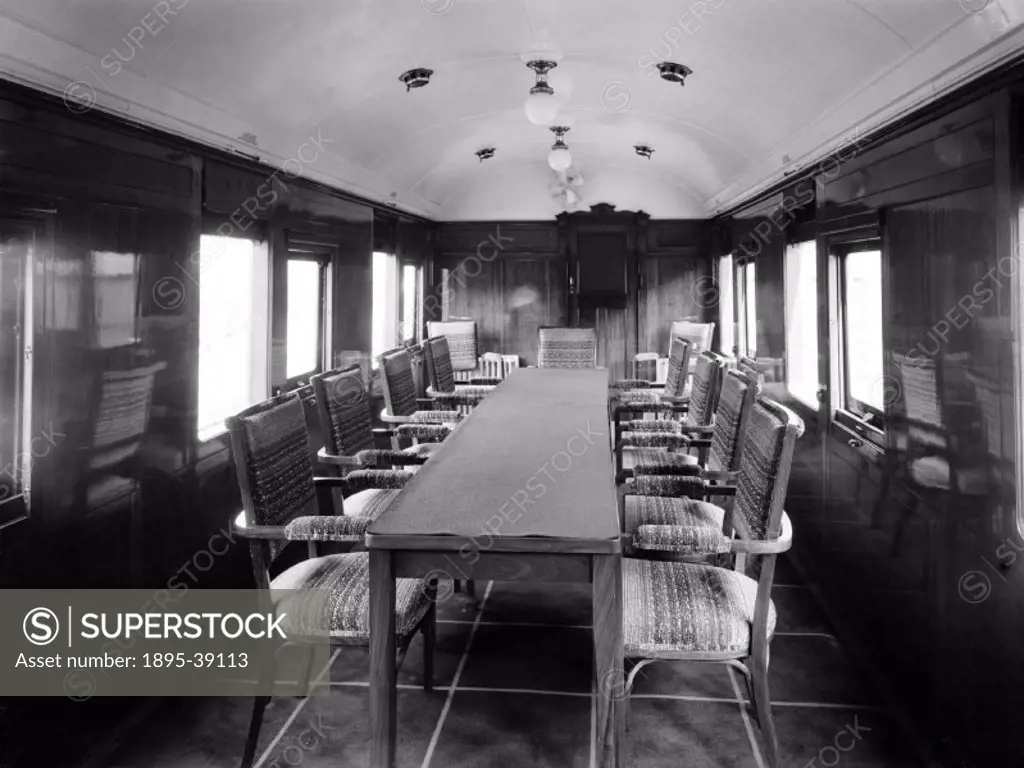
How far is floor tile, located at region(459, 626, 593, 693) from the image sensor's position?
3.15 meters

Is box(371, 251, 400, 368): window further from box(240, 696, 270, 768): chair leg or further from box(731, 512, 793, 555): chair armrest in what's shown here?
box(731, 512, 793, 555): chair armrest

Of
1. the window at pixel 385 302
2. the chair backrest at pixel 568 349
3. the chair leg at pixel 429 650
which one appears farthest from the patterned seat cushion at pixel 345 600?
the window at pixel 385 302

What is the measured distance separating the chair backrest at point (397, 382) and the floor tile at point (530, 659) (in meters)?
1.42

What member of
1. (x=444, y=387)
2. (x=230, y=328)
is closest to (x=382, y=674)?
(x=230, y=328)

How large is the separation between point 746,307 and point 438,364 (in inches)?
137

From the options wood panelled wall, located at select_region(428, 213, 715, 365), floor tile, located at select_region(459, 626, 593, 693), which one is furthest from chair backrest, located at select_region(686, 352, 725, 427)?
wood panelled wall, located at select_region(428, 213, 715, 365)

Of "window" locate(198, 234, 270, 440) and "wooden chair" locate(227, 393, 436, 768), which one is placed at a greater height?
"window" locate(198, 234, 270, 440)

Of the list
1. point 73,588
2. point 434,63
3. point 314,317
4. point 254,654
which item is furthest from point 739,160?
point 73,588

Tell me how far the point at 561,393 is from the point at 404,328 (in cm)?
416

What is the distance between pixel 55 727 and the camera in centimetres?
254

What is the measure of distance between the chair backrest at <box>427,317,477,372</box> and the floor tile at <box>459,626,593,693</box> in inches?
214

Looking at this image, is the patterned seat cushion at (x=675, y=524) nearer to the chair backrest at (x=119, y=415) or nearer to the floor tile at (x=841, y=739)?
the floor tile at (x=841, y=739)

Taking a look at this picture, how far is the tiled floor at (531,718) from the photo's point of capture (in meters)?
2.65

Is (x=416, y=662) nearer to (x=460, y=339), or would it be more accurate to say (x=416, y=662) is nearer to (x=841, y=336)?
(x=841, y=336)
